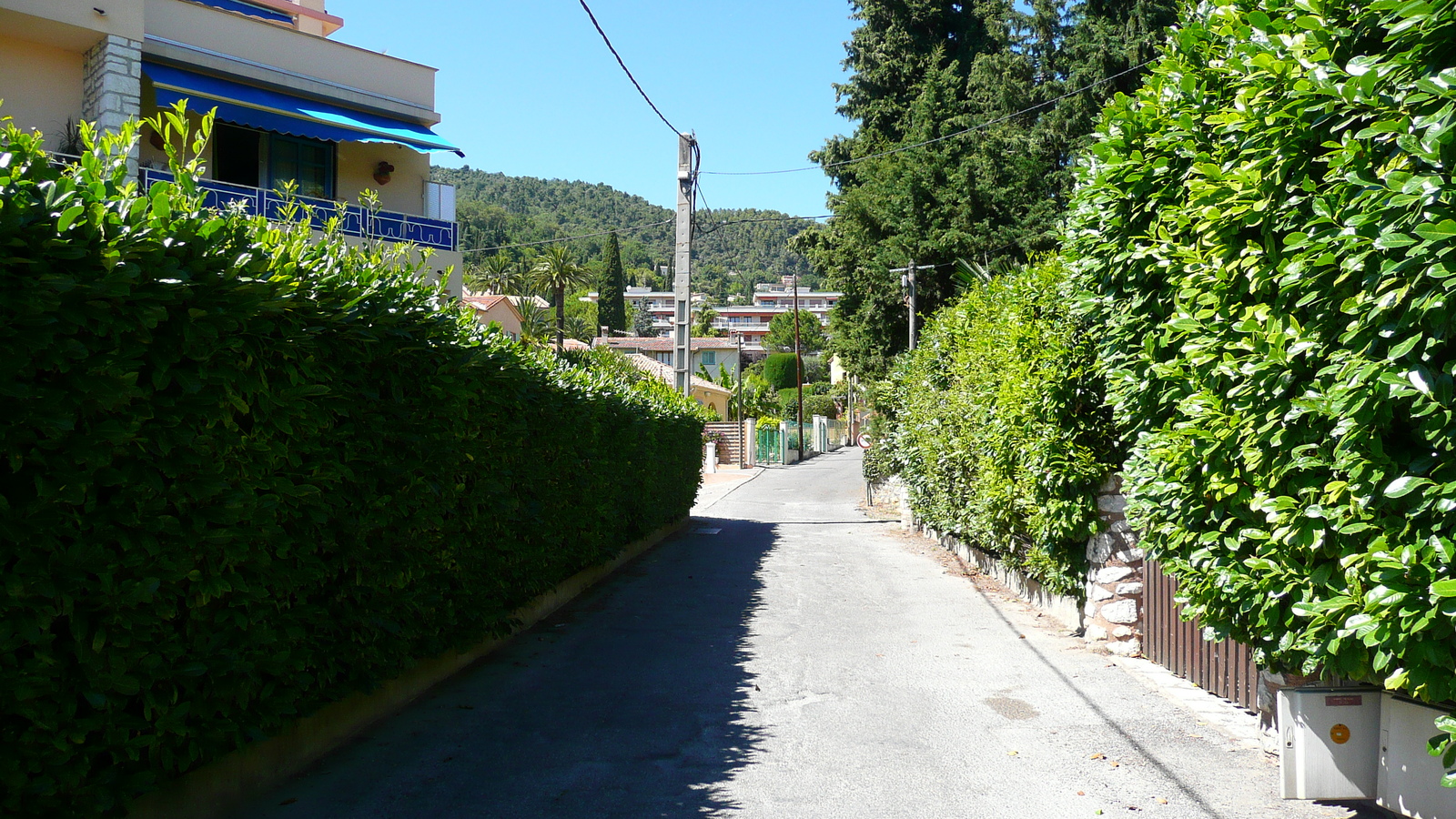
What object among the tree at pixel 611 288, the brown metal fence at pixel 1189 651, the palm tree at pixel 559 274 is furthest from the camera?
the tree at pixel 611 288

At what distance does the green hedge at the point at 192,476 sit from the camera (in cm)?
329

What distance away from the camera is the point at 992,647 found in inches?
342

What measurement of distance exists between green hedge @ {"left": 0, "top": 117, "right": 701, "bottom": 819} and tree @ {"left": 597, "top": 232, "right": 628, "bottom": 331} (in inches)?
4099

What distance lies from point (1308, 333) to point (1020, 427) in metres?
5.10

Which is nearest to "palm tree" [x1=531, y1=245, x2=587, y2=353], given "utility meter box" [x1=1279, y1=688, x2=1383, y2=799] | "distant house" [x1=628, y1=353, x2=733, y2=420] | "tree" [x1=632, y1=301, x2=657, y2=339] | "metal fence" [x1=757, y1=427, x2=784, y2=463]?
"distant house" [x1=628, y1=353, x2=733, y2=420]

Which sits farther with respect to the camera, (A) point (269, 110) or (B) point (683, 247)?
(B) point (683, 247)

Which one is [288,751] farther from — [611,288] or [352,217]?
[611,288]

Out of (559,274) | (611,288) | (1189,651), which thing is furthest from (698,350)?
(1189,651)

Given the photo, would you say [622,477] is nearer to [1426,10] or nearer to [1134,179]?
[1134,179]

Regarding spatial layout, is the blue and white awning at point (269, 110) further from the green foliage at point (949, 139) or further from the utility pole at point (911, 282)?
the green foliage at point (949, 139)

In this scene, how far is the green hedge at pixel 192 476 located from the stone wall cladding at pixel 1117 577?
5.37 metres

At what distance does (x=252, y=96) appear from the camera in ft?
51.6

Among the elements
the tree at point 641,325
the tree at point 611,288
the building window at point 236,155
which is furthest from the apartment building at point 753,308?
the building window at point 236,155

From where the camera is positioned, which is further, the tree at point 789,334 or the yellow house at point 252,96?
the tree at point 789,334
